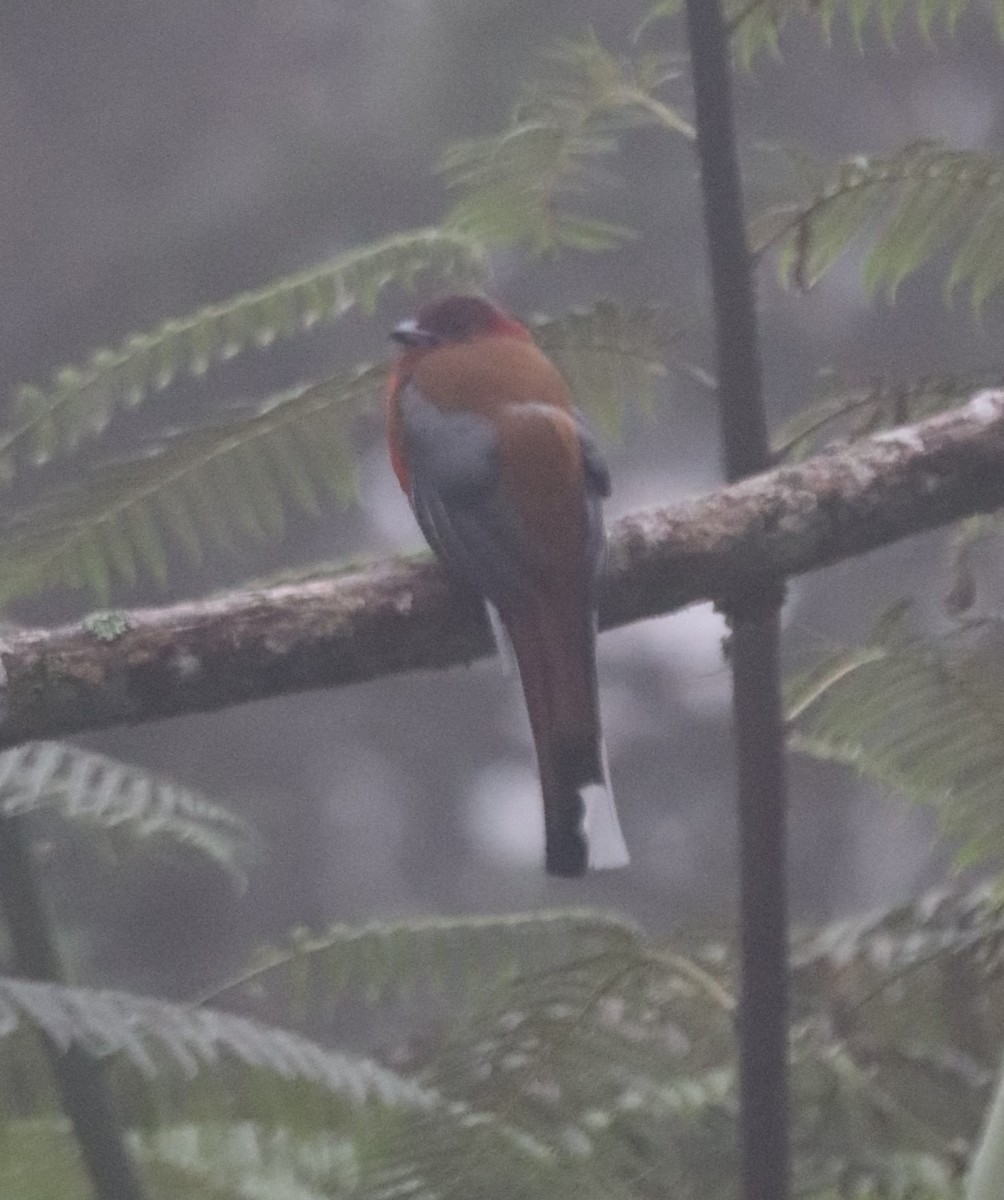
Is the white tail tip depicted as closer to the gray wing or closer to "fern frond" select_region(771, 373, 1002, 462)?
the gray wing

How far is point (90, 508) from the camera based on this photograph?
1327 millimetres

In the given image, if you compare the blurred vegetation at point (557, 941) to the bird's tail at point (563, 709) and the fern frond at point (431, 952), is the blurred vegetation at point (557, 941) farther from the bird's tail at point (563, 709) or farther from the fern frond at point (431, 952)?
the bird's tail at point (563, 709)

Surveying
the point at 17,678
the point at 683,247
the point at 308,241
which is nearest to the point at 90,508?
the point at 17,678

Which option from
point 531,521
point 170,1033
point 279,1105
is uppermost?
point 531,521

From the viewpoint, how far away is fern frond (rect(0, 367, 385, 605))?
131cm

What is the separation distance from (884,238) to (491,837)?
1.21 m

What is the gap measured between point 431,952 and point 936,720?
426mm

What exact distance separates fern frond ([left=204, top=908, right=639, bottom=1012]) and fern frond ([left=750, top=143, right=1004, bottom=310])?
0.52m

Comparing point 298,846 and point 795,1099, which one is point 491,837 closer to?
point 298,846

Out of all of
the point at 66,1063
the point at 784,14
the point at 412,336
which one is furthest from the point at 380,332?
the point at 66,1063

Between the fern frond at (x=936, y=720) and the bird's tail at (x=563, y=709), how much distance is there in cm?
15

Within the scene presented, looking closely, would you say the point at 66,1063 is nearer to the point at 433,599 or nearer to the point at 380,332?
the point at 433,599

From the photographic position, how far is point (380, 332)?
7.72ft

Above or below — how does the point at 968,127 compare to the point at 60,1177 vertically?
above
